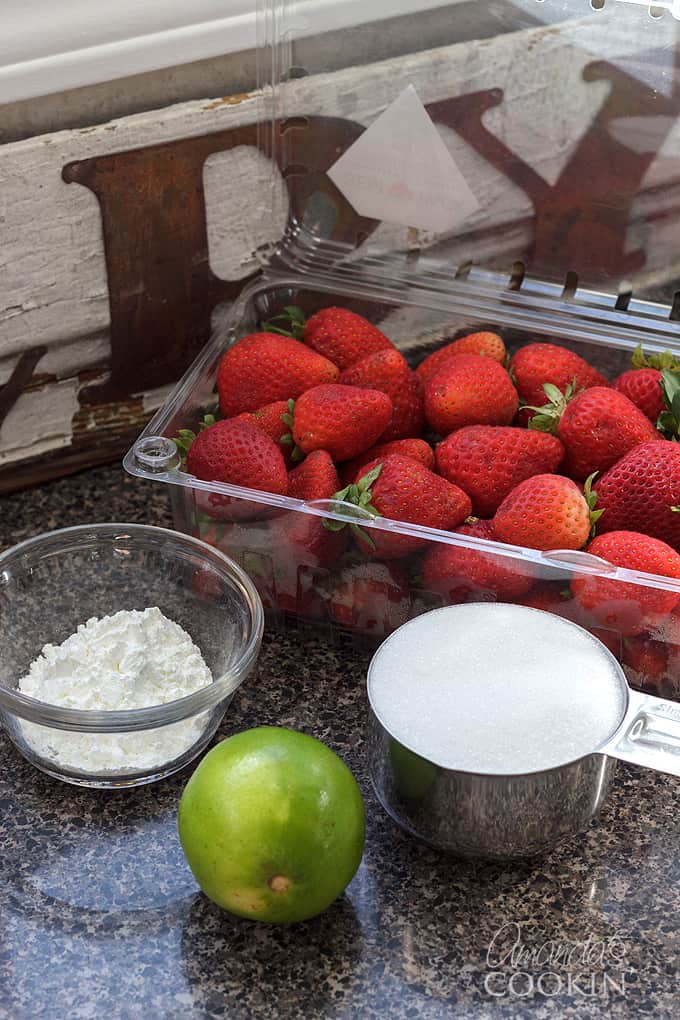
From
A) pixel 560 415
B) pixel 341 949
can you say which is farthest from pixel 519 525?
pixel 341 949

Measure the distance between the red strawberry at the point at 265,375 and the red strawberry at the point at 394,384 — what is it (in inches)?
1.1

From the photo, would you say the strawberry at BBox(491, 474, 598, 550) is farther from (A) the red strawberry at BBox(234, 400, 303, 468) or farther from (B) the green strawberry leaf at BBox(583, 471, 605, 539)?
(A) the red strawberry at BBox(234, 400, 303, 468)

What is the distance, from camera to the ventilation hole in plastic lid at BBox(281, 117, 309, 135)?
44.4 inches

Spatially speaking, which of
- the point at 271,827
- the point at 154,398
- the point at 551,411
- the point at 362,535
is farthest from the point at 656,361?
the point at 271,827

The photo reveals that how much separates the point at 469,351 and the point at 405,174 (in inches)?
7.0

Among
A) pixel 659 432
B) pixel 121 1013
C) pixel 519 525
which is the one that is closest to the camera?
pixel 121 1013

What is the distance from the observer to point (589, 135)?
110 centimetres

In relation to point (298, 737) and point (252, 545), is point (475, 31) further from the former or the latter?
point (298, 737)

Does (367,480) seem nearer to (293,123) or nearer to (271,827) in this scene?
(271,827)

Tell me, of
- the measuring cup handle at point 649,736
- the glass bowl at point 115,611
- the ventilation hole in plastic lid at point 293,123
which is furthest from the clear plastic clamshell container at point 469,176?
the measuring cup handle at point 649,736

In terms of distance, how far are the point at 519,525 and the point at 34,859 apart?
0.39m

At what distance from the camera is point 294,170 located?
116 cm

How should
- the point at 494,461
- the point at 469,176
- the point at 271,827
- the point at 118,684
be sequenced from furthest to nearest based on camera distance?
the point at 469,176
the point at 494,461
the point at 118,684
the point at 271,827

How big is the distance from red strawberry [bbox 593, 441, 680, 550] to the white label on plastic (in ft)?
1.12
